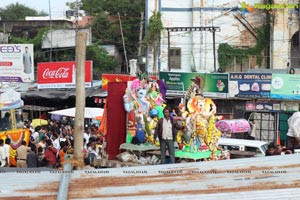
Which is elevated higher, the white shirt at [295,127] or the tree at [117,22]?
the tree at [117,22]

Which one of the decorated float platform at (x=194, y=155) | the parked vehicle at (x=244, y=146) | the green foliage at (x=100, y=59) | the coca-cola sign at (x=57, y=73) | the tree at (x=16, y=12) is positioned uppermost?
the tree at (x=16, y=12)

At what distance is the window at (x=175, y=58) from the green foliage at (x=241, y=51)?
2.33m

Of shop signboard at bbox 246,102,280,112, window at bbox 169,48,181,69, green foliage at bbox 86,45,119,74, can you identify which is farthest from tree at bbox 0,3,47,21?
shop signboard at bbox 246,102,280,112

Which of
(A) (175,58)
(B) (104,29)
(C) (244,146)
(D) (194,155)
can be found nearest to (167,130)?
(D) (194,155)

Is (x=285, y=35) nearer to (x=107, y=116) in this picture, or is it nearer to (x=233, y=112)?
(x=233, y=112)

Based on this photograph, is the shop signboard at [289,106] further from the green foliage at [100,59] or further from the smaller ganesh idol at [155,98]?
the green foliage at [100,59]

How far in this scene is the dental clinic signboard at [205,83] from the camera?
869 inches

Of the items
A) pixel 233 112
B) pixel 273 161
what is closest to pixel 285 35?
pixel 233 112

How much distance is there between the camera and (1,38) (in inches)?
1270

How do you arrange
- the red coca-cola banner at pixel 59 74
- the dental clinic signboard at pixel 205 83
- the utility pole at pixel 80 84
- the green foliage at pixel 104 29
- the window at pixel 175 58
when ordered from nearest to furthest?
the utility pole at pixel 80 84 < the dental clinic signboard at pixel 205 83 < the red coca-cola banner at pixel 59 74 < the window at pixel 175 58 < the green foliage at pixel 104 29

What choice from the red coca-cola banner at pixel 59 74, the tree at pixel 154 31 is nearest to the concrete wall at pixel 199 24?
the tree at pixel 154 31

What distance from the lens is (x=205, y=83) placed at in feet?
72.3

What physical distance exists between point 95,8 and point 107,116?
22703 millimetres

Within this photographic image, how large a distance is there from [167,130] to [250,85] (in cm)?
1020
